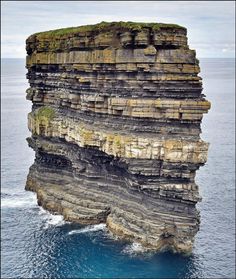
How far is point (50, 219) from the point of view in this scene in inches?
3012

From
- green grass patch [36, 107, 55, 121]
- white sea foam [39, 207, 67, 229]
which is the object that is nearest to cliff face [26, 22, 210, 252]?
white sea foam [39, 207, 67, 229]

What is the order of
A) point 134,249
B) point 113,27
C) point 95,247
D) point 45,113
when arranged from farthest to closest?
point 45,113
point 113,27
point 95,247
point 134,249

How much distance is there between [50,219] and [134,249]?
16.2 m

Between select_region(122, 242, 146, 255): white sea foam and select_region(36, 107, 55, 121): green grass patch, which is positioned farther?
select_region(36, 107, 55, 121): green grass patch

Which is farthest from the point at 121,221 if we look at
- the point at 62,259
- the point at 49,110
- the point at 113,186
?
the point at 49,110

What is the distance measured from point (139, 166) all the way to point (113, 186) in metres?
10.00

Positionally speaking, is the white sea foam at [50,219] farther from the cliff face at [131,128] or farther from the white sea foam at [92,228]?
the white sea foam at [92,228]

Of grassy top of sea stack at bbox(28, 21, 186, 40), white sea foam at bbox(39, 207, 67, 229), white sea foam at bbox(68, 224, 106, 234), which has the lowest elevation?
white sea foam at bbox(68, 224, 106, 234)

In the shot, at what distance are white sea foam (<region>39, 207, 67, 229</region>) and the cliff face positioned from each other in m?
1.08

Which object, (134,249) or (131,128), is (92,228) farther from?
(131,128)

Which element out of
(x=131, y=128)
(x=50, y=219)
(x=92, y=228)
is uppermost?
(x=131, y=128)

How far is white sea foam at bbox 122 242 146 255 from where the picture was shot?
214ft

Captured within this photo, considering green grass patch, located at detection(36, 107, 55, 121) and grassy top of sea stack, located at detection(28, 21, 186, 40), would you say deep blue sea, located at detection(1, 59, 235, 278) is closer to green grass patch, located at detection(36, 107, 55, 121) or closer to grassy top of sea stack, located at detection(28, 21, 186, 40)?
green grass patch, located at detection(36, 107, 55, 121)

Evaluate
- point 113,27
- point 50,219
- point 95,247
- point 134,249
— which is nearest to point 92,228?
point 95,247
